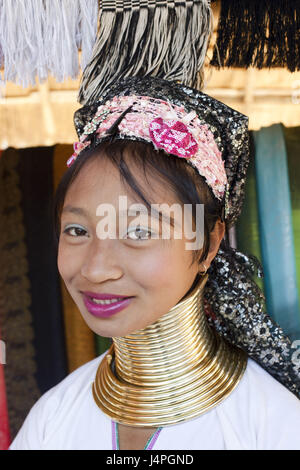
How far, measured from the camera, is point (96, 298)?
4.74 ft

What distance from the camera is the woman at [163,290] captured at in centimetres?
141

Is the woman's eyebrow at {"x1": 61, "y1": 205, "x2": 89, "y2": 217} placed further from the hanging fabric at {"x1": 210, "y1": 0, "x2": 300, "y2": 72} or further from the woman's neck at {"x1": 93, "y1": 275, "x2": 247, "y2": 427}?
the hanging fabric at {"x1": 210, "y1": 0, "x2": 300, "y2": 72}

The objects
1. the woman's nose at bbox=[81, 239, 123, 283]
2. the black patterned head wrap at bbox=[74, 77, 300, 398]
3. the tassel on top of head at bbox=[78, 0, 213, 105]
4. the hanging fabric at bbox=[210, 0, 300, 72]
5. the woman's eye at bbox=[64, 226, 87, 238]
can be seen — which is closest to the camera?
the woman's nose at bbox=[81, 239, 123, 283]

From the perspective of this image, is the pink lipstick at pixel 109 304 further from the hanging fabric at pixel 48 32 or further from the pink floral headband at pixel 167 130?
the hanging fabric at pixel 48 32

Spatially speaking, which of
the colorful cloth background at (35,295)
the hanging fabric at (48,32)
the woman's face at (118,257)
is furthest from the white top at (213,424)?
the hanging fabric at (48,32)

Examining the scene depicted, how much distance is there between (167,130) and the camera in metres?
1.44

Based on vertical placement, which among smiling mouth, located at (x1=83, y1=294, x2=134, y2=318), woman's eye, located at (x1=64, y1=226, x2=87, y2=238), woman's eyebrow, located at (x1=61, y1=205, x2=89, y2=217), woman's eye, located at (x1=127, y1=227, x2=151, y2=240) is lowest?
smiling mouth, located at (x1=83, y1=294, x2=134, y2=318)

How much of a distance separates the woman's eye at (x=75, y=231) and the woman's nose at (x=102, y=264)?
9 centimetres

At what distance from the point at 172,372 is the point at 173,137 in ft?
2.11

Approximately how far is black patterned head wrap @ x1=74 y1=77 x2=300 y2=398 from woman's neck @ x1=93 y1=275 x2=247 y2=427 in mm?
107

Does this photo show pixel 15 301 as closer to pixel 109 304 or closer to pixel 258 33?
pixel 109 304

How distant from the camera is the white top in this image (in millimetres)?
1478

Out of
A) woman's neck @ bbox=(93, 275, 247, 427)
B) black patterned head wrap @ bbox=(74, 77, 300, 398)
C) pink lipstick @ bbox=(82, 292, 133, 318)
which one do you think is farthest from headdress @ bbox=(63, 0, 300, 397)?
pink lipstick @ bbox=(82, 292, 133, 318)

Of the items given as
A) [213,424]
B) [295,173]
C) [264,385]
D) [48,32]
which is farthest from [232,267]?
[48,32]
